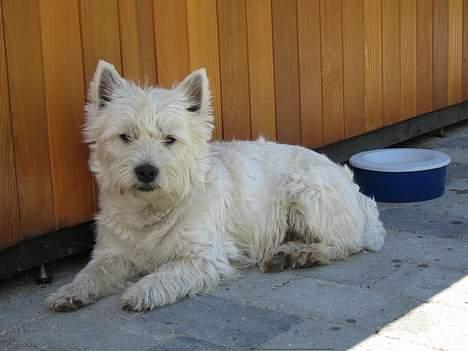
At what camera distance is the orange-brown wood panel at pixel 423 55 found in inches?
316

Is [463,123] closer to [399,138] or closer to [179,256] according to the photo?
[399,138]

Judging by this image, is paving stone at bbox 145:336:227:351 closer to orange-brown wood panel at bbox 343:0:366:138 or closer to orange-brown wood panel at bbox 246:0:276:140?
orange-brown wood panel at bbox 246:0:276:140

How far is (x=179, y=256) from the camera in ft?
15.1

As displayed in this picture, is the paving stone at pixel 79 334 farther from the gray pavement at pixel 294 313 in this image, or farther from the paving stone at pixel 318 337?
the paving stone at pixel 318 337

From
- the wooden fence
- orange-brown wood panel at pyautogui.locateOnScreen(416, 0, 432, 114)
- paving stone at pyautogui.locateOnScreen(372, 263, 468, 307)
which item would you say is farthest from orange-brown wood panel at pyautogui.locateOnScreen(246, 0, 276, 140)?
orange-brown wood panel at pyautogui.locateOnScreen(416, 0, 432, 114)

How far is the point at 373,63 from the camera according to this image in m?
7.36

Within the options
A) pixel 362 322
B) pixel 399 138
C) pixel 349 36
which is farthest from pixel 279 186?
pixel 399 138

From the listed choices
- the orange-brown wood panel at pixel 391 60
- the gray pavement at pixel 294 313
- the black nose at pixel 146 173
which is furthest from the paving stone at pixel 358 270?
the orange-brown wood panel at pixel 391 60

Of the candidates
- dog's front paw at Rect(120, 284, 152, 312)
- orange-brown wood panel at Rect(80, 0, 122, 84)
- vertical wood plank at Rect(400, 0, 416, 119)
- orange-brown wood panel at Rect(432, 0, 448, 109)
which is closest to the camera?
dog's front paw at Rect(120, 284, 152, 312)

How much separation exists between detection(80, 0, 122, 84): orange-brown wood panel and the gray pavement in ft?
4.06

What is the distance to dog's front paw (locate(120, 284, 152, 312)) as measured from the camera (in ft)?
13.8

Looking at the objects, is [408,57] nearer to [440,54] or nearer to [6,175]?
[440,54]

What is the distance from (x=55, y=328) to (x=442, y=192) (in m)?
3.43

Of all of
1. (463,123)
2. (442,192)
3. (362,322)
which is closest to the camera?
(362,322)
